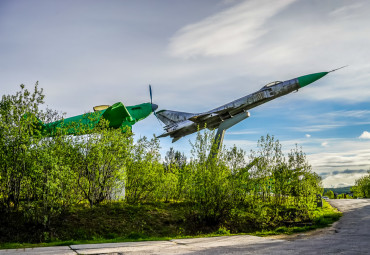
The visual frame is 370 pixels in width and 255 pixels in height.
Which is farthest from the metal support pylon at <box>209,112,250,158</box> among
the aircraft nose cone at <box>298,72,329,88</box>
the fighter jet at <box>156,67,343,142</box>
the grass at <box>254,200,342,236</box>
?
the grass at <box>254,200,342,236</box>

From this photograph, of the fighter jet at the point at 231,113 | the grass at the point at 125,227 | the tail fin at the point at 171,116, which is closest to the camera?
the grass at the point at 125,227

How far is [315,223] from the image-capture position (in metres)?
14.7

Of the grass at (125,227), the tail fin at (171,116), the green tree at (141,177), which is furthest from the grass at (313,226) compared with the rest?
the tail fin at (171,116)

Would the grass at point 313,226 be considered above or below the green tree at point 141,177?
below

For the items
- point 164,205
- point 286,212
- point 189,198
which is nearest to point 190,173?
point 189,198

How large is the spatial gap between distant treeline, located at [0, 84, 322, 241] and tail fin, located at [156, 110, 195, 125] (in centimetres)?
554

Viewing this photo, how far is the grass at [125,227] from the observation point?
35.0 ft

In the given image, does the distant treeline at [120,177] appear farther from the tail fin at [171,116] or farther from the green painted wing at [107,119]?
the tail fin at [171,116]

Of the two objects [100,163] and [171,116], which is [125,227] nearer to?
[100,163]

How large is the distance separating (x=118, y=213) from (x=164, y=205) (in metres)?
3.28

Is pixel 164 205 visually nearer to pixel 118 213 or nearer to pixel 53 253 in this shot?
pixel 118 213

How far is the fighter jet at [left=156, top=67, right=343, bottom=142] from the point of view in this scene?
19156 millimetres

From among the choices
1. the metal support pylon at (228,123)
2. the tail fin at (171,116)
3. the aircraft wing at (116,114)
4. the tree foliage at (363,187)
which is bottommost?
the tree foliage at (363,187)

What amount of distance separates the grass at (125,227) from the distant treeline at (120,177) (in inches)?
14.5
